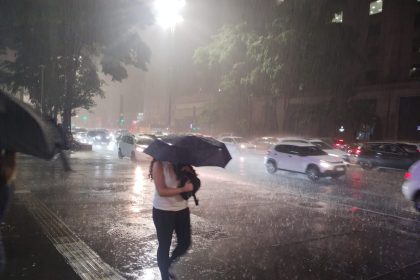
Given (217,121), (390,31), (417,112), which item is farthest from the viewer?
(217,121)

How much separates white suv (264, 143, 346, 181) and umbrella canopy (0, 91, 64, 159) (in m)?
14.5

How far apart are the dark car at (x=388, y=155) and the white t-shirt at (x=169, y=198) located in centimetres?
1790

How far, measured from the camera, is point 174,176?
468 centimetres

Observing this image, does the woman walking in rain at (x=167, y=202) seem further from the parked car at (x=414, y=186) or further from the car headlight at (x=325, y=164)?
the car headlight at (x=325, y=164)

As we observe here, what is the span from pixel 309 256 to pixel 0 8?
71.4 feet

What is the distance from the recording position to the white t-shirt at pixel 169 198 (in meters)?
4.64

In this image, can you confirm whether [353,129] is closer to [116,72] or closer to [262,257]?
[116,72]

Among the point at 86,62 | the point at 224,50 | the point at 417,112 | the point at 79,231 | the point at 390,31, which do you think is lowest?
the point at 79,231

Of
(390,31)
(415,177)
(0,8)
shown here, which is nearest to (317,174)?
(415,177)

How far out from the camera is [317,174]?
1628cm

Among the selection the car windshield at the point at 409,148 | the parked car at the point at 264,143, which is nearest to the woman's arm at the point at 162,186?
the car windshield at the point at 409,148

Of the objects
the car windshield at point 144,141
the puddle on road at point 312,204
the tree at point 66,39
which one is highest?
the tree at point 66,39

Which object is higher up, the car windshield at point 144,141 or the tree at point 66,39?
the tree at point 66,39

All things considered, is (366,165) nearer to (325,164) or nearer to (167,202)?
(325,164)
